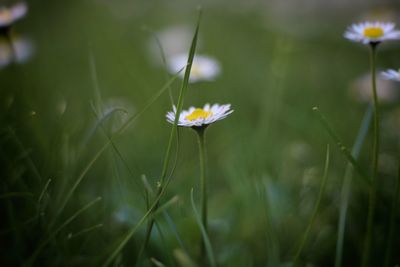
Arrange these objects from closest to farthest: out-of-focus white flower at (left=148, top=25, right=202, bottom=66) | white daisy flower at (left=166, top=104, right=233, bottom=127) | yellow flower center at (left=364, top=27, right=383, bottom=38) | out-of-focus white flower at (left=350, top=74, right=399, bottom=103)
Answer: white daisy flower at (left=166, top=104, right=233, bottom=127) < yellow flower center at (left=364, top=27, right=383, bottom=38) < out-of-focus white flower at (left=350, top=74, right=399, bottom=103) < out-of-focus white flower at (left=148, top=25, right=202, bottom=66)

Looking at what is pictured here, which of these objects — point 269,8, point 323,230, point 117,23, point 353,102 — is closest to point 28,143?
point 323,230

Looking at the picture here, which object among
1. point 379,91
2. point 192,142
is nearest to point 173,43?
point 192,142

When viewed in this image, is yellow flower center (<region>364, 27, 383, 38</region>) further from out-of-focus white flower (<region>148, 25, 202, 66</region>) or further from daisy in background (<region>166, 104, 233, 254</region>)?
out-of-focus white flower (<region>148, 25, 202, 66</region>)

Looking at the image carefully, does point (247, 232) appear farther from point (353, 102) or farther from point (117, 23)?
point (117, 23)

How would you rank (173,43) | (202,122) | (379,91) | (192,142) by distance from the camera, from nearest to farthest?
(202,122) < (192,142) < (379,91) < (173,43)

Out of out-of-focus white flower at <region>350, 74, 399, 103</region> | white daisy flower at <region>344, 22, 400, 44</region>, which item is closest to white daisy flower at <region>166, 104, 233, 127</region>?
white daisy flower at <region>344, 22, 400, 44</region>

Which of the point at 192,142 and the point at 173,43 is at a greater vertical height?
the point at 173,43

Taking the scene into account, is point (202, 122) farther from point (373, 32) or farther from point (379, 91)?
point (379, 91)

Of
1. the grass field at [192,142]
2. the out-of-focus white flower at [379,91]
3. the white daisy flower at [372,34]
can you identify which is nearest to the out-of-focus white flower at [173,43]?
the grass field at [192,142]
